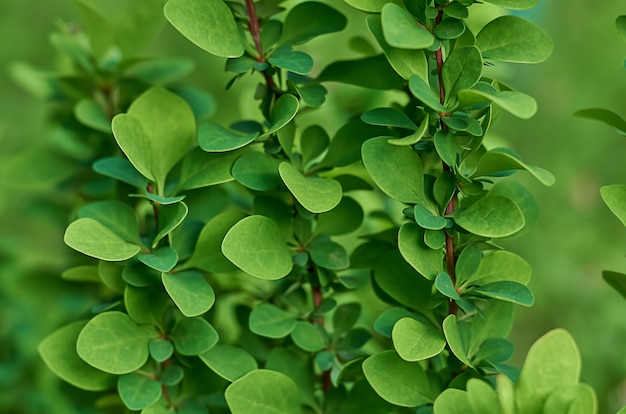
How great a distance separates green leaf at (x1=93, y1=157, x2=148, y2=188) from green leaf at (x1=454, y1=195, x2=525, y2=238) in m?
0.20

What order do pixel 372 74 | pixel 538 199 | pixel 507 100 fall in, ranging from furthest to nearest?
pixel 538 199 → pixel 372 74 → pixel 507 100

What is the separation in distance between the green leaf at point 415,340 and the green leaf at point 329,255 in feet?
0.22

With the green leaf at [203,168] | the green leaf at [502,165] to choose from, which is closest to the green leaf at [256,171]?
the green leaf at [203,168]

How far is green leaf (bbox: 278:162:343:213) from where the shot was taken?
1.31ft

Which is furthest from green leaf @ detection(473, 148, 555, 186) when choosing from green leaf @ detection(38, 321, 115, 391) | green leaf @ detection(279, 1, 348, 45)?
green leaf @ detection(38, 321, 115, 391)

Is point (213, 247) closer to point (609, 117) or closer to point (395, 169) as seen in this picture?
point (395, 169)

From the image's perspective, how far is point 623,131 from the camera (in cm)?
41

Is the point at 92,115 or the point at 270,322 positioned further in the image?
the point at 92,115

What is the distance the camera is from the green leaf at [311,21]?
18.1 inches

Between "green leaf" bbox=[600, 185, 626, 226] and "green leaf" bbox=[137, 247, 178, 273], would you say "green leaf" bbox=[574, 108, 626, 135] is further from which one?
"green leaf" bbox=[137, 247, 178, 273]

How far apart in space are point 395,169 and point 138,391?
18 centimetres

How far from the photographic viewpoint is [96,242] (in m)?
0.41

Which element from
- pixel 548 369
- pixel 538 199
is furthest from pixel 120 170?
pixel 538 199

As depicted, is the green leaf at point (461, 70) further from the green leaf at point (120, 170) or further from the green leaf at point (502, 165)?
the green leaf at point (120, 170)
